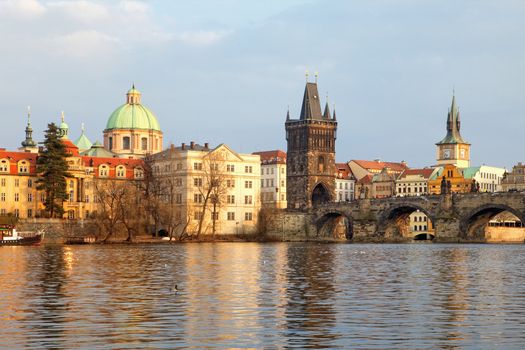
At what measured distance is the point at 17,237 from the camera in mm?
119875

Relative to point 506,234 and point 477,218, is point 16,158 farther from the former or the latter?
point 506,234

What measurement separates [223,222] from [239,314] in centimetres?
12689

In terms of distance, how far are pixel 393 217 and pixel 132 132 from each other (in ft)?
163

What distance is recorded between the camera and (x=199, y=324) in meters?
32.3

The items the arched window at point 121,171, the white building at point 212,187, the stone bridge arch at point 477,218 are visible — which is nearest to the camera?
the stone bridge arch at point 477,218

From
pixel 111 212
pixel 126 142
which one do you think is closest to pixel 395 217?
pixel 126 142

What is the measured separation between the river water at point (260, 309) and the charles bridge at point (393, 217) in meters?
89.0

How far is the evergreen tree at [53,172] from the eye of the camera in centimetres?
14088

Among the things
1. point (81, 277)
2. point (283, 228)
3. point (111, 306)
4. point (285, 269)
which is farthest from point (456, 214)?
point (111, 306)

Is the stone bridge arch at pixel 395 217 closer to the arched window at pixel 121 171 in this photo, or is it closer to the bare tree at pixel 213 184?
the bare tree at pixel 213 184

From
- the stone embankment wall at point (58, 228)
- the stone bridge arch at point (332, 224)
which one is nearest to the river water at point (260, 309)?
the stone embankment wall at point (58, 228)

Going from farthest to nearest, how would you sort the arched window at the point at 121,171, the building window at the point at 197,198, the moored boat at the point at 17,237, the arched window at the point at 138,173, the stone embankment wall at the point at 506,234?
the stone embankment wall at the point at 506,234 < the arched window at the point at 138,173 < the arched window at the point at 121,171 < the building window at the point at 197,198 < the moored boat at the point at 17,237

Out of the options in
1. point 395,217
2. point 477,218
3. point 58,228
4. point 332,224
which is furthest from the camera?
point 332,224

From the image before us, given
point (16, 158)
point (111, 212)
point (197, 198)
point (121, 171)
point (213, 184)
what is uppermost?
point (16, 158)
